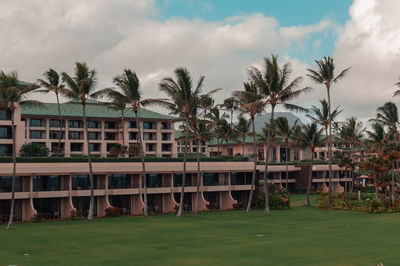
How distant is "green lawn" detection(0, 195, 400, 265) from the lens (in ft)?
83.7

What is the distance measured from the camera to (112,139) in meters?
105

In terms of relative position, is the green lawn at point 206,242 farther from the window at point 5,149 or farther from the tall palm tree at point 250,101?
the window at point 5,149

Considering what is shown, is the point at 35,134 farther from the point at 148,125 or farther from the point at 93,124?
the point at 148,125

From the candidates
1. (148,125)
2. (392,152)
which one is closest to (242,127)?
(148,125)

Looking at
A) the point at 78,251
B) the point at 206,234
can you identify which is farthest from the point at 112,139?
the point at 78,251

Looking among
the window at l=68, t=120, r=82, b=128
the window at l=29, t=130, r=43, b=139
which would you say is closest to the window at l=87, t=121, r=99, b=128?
the window at l=68, t=120, r=82, b=128

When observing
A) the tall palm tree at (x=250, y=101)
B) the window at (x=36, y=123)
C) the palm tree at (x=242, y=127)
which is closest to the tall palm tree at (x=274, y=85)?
the tall palm tree at (x=250, y=101)

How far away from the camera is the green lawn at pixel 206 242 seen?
25.5m

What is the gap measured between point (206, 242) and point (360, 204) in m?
33.2

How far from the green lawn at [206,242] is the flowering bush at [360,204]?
580 cm

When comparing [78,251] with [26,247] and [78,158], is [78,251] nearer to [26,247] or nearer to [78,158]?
[26,247]

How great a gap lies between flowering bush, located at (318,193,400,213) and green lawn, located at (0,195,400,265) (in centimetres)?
580

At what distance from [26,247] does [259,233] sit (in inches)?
657

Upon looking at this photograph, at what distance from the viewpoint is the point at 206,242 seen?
32906mm
